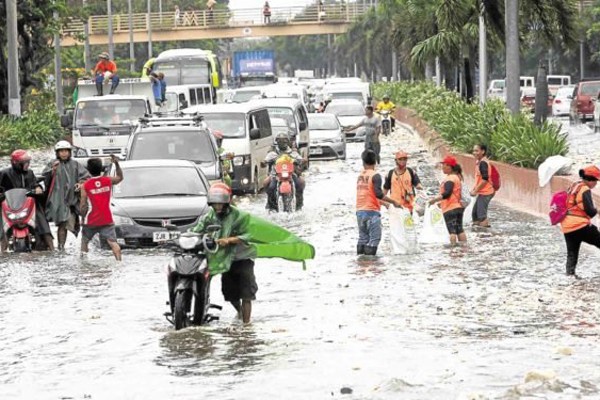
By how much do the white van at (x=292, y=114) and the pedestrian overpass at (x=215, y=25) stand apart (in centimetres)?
6913

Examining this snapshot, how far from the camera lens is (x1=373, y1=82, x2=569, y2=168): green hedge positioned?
90.6 feet

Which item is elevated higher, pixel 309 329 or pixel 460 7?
pixel 460 7

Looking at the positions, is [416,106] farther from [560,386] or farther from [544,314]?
[560,386]

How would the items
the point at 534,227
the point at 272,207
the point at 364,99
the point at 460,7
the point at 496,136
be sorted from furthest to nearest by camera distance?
the point at 364,99, the point at 460,7, the point at 496,136, the point at 272,207, the point at 534,227

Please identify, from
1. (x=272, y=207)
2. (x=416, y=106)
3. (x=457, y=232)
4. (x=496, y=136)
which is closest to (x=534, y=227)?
(x=457, y=232)

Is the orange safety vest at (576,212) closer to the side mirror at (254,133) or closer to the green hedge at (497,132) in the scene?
the green hedge at (497,132)

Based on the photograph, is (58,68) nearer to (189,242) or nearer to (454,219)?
(454,219)

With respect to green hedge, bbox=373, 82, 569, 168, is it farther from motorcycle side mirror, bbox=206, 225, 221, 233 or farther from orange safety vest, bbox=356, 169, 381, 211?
motorcycle side mirror, bbox=206, 225, 221, 233

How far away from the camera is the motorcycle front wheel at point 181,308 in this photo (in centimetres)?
1363

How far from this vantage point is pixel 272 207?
2658cm

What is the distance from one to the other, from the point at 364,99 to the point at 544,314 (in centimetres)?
4987

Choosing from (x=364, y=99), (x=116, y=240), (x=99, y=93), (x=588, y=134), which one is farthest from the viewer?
(x=364, y=99)

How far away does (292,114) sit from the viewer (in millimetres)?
39844

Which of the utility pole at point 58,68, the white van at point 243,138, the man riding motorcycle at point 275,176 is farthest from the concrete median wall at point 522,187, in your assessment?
the utility pole at point 58,68
